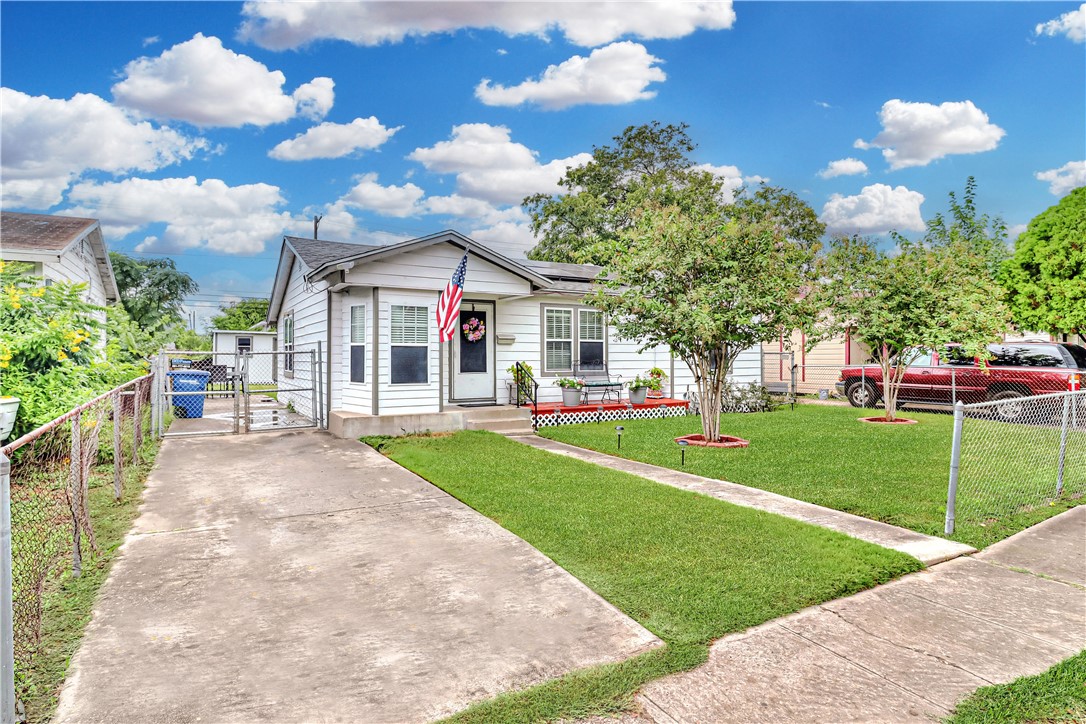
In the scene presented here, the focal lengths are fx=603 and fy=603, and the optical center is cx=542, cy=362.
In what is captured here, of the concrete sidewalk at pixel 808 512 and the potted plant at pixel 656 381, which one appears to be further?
the potted plant at pixel 656 381

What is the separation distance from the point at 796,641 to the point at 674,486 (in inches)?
137

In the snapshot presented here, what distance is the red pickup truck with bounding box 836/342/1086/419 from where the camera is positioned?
41.1 feet

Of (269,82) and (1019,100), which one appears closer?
(1019,100)

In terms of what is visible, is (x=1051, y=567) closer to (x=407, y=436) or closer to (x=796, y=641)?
(x=796, y=641)

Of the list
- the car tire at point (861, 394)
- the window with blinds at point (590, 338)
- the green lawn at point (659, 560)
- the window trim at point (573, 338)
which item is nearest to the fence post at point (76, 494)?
the green lawn at point (659, 560)

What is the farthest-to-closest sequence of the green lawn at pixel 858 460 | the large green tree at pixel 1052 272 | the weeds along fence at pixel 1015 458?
the large green tree at pixel 1052 272 → the green lawn at pixel 858 460 → the weeds along fence at pixel 1015 458

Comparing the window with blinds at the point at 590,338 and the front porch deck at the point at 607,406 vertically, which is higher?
the window with blinds at the point at 590,338

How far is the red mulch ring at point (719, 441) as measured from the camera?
9359mm

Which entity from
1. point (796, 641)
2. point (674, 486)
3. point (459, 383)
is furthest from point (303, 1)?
point (796, 641)

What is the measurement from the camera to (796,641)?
3.13m

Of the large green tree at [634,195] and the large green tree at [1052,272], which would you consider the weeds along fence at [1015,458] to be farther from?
the large green tree at [634,195]

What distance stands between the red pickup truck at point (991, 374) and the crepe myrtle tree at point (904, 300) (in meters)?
0.56

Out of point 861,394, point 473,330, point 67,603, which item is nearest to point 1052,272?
point 861,394

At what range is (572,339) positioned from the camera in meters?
13.8
